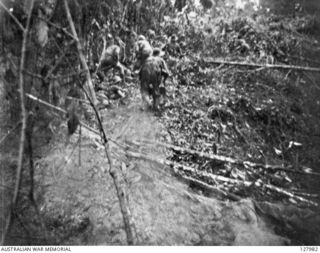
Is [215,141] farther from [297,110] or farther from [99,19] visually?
[99,19]

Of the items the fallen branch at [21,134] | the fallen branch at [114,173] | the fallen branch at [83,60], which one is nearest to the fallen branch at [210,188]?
the fallen branch at [114,173]

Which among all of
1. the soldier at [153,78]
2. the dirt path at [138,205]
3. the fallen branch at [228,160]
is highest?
the soldier at [153,78]

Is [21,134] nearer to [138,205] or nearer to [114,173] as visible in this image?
[114,173]

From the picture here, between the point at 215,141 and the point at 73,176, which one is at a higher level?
the point at 215,141

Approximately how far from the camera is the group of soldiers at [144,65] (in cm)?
176

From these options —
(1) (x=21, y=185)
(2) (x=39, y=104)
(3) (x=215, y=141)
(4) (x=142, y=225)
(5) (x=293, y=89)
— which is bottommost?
(4) (x=142, y=225)

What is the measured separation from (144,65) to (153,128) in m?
0.32

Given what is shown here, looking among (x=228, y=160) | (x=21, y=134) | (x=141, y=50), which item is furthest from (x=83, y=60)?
(x=228, y=160)

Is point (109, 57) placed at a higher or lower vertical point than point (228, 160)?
higher

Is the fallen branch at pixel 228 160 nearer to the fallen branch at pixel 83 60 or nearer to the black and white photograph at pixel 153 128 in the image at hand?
the black and white photograph at pixel 153 128

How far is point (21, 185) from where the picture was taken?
169 centimetres

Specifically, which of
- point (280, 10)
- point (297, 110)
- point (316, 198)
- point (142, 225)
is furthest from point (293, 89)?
point (142, 225)

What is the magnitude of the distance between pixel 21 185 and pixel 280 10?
1.57 meters

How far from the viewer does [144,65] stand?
5.79 feet
